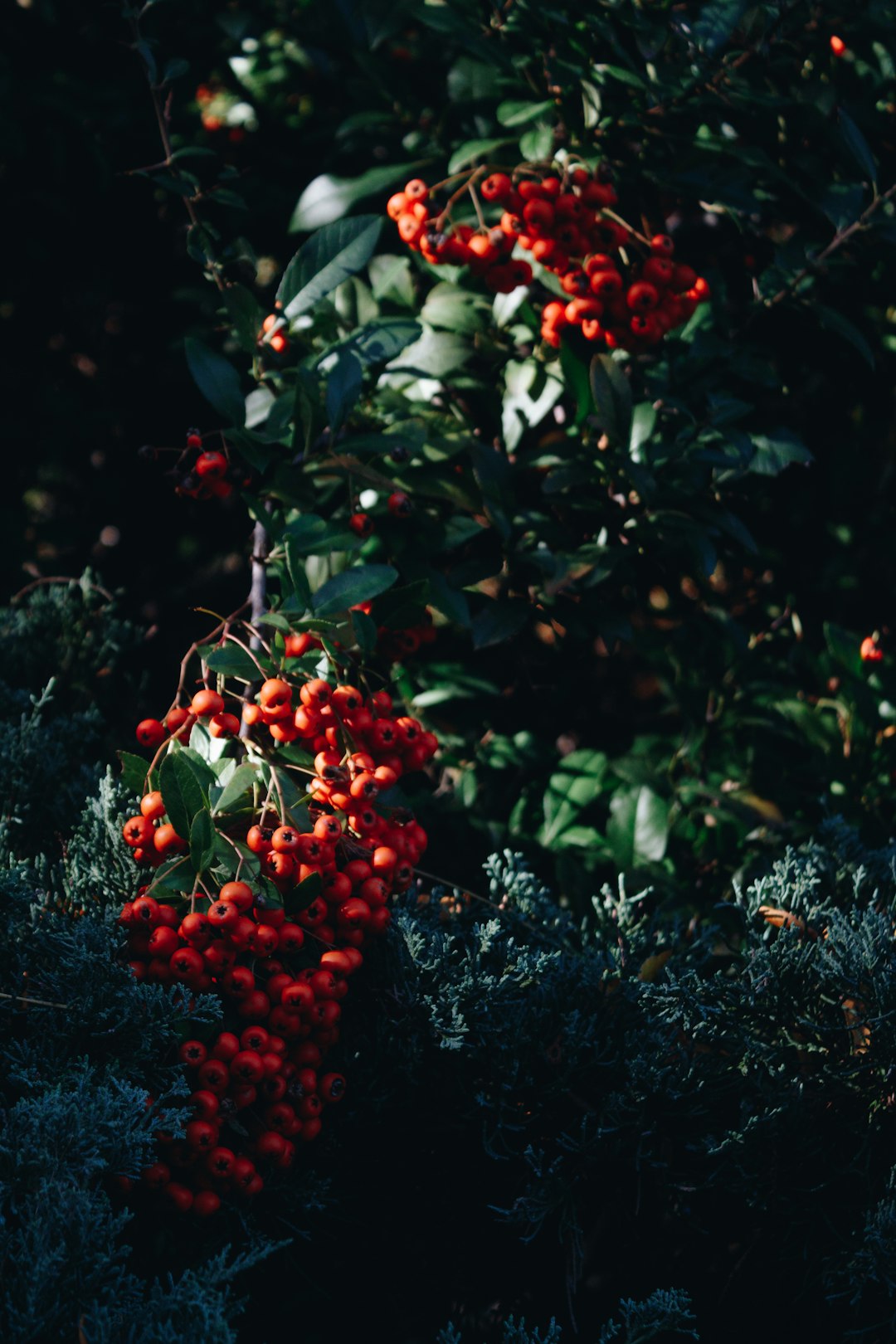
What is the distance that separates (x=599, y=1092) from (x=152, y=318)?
2504 millimetres

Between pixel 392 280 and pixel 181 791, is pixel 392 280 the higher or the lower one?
the higher one

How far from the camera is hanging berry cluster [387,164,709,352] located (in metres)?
1.98

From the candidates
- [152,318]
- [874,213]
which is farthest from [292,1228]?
[152,318]

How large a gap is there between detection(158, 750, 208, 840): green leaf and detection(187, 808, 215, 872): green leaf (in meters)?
0.02

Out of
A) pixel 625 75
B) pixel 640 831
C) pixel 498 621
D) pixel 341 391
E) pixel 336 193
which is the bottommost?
pixel 640 831

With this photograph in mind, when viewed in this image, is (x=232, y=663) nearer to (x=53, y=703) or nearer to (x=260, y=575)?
(x=260, y=575)

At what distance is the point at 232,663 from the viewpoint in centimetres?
164

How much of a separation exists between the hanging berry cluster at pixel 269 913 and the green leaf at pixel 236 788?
12mm

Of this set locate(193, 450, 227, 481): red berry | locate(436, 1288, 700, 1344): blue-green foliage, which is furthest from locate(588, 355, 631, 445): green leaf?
locate(436, 1288, 700, 1344): blue-green foliage

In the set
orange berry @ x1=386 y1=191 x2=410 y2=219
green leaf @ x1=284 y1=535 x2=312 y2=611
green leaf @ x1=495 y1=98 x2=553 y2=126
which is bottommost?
green leaf @ x1=284 y1=535 x2=312 y2=611

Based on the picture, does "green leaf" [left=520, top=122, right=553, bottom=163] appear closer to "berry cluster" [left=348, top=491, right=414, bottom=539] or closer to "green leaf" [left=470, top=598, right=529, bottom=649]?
"berry cluster" [left=348, top=491, right=414, bottom=539]

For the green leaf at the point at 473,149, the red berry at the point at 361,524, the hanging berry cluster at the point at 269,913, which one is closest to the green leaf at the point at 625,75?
the green leaf at the point at 473,149

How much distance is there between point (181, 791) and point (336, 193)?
153 centimetres

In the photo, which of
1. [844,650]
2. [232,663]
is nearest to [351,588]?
[232,663]
